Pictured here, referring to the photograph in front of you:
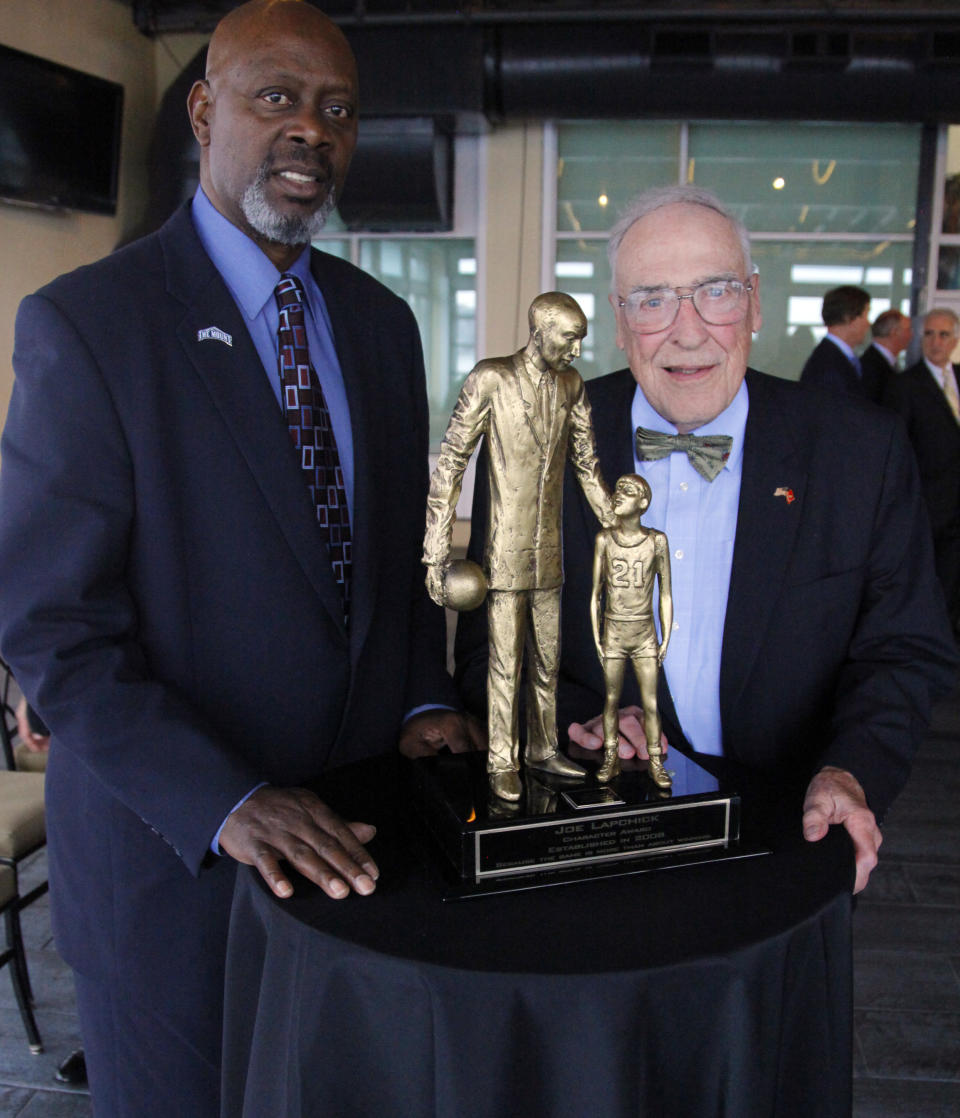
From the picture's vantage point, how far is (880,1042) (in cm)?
276

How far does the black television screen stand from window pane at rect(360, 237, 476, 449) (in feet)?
8.25

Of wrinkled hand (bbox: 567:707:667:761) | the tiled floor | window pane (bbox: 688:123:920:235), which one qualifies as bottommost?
the tiled floor

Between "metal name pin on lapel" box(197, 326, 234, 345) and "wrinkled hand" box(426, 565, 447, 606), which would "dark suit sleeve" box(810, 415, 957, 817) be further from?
"metal name pin on lapel" box(197, 326, 234, 345)

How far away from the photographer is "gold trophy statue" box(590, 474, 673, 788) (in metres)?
1.32

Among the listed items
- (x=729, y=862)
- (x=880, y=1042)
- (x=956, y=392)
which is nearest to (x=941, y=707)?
(x=956, y=392)

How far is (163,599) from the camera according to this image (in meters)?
1.54

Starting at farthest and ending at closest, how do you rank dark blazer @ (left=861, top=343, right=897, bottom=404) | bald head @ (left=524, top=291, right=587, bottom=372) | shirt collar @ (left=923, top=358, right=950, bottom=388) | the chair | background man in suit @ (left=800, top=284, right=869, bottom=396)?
dark blazer @ (left=861, top=343, right=897, bottom=404), background man in suit @ (left=800, top=284, right=869, bottom=396), shirt collar @ (left=923, top=358, right=950, bottom=388), the chair, bald head @ (left=524, top=291, right=587, bottom=372)

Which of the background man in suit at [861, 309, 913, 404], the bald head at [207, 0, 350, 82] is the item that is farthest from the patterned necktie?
the background man in suit at [861, 309, 913, 404]

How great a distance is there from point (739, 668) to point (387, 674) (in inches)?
24.5

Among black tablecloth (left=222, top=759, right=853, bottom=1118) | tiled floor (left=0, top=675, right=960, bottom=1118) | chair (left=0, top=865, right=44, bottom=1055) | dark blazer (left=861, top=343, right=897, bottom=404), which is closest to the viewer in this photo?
black tablecloth (left=222, top=759, right=853, bottom=1118)

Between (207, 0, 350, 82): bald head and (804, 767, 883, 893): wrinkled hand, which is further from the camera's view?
(207, 0, 350, 82): bald head

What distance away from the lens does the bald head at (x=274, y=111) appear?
1.61m

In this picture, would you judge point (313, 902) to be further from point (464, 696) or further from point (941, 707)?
point (941, 707)

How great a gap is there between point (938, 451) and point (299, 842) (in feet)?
20.5
